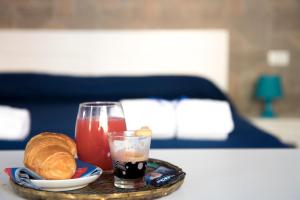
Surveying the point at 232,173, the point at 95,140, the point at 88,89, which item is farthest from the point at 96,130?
the point at 88,89

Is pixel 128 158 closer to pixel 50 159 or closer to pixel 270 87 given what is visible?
pixel 50 159

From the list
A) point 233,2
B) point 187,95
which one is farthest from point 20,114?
point 233,2

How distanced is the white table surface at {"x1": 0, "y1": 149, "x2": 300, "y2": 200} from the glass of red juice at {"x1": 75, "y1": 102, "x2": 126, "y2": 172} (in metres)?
0.16

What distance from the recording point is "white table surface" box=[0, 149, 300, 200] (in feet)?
2.46

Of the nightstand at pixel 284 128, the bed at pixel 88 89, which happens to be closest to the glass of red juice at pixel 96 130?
the bed at pixel 88 89

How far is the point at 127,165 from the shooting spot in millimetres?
751

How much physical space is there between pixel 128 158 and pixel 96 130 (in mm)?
119

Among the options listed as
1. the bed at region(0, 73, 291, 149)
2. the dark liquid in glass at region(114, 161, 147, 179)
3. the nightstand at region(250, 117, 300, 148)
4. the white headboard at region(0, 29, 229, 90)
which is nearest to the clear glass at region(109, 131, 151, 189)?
the dark liquid in glass at region(114, 161, 147, 179)

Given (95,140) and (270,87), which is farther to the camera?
(270,87)

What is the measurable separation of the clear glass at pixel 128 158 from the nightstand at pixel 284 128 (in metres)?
2.38

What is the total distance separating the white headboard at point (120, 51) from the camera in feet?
10.9

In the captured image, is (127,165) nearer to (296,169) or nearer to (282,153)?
(296,169)

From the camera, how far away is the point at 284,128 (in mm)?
3020

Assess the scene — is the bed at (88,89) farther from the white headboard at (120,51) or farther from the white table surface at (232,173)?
the white table surface at (232,173)
